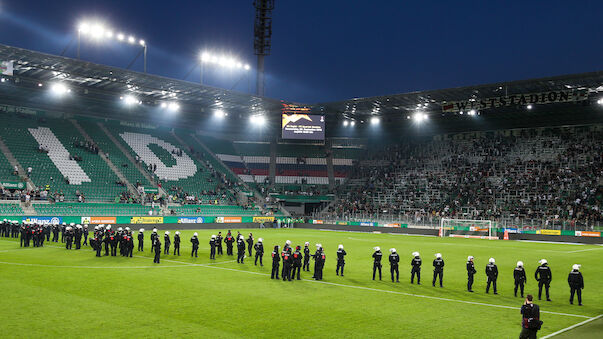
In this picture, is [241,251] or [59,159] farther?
[59,159]

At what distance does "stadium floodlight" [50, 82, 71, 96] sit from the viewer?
55125 mm

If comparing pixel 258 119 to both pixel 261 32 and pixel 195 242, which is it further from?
pixel 195 242

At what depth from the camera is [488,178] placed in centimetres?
6325

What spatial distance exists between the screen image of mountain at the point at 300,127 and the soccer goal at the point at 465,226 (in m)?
18.3

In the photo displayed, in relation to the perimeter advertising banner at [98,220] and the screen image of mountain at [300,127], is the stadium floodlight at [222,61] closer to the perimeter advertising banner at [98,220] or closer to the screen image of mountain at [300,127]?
the screen image of mountain at [300,127]

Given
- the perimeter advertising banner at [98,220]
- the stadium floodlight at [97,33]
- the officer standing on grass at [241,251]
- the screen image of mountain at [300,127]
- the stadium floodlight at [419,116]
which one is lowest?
the officer standing on grass at [241,251]

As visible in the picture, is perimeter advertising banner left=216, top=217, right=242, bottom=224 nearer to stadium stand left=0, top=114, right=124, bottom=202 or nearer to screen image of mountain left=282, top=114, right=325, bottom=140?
stadium stand left=0, top=114, right=124, bottom=202

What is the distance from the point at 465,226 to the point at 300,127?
2269 centimetres

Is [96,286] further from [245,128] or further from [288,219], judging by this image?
[245,128]

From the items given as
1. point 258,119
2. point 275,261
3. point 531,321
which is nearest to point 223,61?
point 258,119

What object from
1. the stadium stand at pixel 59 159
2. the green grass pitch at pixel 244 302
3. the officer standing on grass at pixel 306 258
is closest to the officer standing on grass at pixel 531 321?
the green grass pitch at pixel 244 302

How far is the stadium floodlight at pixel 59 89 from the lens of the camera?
181 ft

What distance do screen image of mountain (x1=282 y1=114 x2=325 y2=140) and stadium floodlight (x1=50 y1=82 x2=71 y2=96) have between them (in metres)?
24.9

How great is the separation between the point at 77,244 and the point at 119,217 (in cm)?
1963
